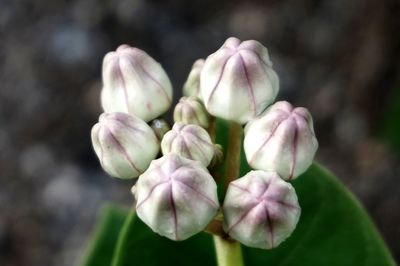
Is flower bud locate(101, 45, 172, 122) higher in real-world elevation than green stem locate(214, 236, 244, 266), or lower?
higher

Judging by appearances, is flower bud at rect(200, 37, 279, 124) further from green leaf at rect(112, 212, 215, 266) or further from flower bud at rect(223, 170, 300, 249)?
green leaf at rect(112, 212, 215, 266)

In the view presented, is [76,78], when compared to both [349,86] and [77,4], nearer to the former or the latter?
[77,4]

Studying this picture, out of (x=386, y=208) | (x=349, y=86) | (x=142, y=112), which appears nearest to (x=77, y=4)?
(x=349, y=86)

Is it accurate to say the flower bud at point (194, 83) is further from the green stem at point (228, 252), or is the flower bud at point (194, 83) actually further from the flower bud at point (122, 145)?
the green stem at point (228, 252)

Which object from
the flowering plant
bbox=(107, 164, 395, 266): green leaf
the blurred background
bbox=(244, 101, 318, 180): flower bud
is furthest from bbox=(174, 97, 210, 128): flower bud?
the blurred background

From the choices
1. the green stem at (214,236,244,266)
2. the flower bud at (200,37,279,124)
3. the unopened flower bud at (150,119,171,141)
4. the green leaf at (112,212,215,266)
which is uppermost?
the flower bud at (200,37,279,124)

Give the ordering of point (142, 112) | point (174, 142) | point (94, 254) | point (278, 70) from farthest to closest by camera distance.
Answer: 1. point (278, 70)
2. point (94, 254)
3. point (142, 112)
4. point (174, 142)

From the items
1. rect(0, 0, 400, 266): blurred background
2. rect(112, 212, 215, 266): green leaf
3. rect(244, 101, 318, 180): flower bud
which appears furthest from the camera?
rect(0, 0, 400, 266): blurred background

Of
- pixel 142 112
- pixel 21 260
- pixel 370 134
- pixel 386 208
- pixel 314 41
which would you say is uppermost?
pixel 142 112
